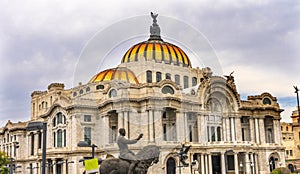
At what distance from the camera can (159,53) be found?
56.2 m

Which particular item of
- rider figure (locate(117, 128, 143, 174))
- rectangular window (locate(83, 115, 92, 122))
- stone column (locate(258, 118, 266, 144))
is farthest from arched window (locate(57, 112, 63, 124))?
rider figure (locate(117, 128, 143, 174))

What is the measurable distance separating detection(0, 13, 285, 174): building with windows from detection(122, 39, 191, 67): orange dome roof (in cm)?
15

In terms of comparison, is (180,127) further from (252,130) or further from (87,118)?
(252,130)

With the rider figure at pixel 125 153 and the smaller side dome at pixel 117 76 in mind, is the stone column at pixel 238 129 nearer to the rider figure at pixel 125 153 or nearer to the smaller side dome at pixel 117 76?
the smaller side dome at pixel 117 76

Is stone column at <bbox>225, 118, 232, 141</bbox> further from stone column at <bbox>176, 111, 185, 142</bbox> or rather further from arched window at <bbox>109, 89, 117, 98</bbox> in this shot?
arched window at <bbox>109, 89, 117, 98</bbox>

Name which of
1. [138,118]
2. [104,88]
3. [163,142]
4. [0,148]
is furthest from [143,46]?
[0,148]

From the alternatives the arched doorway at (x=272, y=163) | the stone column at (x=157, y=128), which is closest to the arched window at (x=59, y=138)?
the stone column at (x=157, y=128)

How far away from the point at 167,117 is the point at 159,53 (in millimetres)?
9977

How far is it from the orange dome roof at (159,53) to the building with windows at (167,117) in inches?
5.8

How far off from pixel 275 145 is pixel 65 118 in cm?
3318

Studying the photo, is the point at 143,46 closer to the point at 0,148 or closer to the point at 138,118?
the point at 138,118

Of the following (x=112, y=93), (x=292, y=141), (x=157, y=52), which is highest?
(x=157, y=52)

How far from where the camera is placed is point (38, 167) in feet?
207

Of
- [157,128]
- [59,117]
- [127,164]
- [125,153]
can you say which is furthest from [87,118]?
[127,164]
